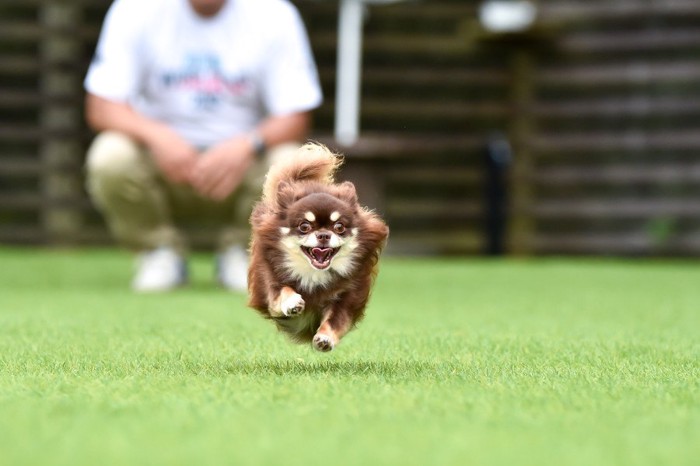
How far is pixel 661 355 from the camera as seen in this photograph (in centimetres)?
231

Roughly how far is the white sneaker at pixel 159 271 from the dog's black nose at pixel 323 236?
2109 millimetres

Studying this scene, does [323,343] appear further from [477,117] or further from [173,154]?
[477,117]

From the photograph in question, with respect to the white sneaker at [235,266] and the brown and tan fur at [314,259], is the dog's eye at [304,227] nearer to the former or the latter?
the brown and tan fur at [314,259]

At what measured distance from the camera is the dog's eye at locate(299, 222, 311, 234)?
1.99m

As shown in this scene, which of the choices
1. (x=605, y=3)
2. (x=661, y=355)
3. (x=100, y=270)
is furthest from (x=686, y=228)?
(x=661, y=355)

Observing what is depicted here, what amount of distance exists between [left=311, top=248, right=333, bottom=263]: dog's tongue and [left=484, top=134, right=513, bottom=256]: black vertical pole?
4728 mm

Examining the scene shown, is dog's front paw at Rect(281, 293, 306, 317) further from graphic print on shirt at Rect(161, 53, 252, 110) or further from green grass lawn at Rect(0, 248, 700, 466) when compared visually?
graphic print on shirt at Rect(161, 53, 252, 110)

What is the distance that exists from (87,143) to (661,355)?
16.9ft

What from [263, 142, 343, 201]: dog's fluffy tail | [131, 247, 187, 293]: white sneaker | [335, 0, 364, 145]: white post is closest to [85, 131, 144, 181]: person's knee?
[131, 247, 187, 293]: white sneaker

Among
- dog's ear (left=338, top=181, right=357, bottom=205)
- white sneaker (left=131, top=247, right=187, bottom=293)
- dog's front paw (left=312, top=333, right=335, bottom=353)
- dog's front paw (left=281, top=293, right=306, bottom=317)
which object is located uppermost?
dog's ear (left=338, top=181, right=357, bottom=205)

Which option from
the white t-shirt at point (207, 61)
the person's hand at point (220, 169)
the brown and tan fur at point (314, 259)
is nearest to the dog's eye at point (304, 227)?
the brown and tan fur at point (314, 259)

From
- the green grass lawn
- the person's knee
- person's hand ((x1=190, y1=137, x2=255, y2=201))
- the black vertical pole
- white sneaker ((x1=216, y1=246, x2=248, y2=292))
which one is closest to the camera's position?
the green grass lawn

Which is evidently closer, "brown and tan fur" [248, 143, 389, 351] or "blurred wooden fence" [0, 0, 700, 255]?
"brown and tan fur" [248, 143, 389, 351]

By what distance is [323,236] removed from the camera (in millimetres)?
1977
